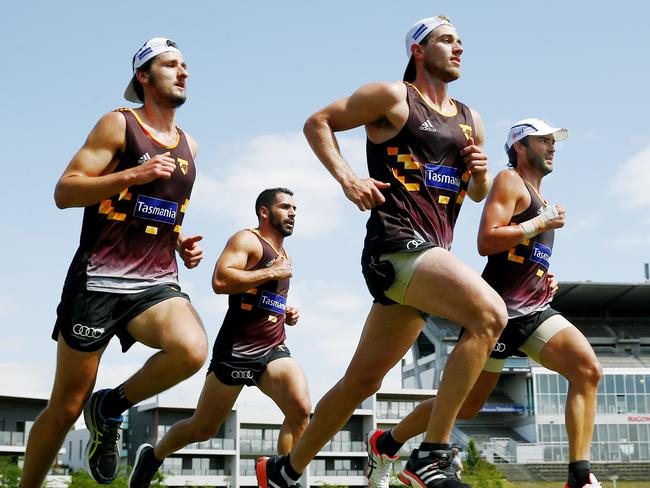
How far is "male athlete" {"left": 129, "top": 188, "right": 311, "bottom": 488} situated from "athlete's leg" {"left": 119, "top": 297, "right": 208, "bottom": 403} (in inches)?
97.1

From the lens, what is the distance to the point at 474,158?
6.69 metres

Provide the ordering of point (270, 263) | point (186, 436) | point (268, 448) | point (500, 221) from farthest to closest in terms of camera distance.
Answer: point (268, 448) < point (270, 263) < point (186, 436) < point (500, 221)

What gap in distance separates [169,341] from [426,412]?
289 centimetres

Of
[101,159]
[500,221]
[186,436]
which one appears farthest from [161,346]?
[500,221]

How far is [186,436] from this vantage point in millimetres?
9297

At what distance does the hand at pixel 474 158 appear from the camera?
22.0 ft

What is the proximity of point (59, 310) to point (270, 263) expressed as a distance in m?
3.56

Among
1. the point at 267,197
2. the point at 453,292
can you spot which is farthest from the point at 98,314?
the point at 267,197

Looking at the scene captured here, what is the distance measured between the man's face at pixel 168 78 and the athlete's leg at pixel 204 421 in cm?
339

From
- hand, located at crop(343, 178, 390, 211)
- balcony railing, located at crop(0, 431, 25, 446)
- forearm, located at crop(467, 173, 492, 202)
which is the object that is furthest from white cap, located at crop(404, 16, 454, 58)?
balcony railing, located at crop(0, 431, 25, 446)

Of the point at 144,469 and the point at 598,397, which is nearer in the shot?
the point at 144,469

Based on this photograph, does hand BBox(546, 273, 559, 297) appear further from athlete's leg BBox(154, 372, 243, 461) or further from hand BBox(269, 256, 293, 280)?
athlete's leg BBox(154, 372, 243, 461)

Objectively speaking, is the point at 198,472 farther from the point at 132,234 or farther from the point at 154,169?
the point at 154,169

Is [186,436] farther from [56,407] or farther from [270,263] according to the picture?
[56,407]
